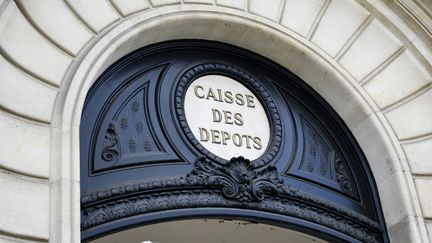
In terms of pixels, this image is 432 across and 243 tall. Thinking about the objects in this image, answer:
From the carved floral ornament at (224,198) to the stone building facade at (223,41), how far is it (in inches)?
19.5

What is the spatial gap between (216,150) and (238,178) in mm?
365

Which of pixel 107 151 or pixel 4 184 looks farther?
pixel 107 151

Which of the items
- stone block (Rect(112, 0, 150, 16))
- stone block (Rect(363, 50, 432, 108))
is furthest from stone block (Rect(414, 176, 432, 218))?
stone block (Rect(112, 0, 150, 16))

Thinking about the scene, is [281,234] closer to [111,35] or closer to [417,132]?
[417,132]

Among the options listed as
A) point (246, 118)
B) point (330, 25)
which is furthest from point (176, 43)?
point (330, 25)

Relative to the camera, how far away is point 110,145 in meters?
8.30

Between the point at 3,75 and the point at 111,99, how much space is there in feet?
4.48

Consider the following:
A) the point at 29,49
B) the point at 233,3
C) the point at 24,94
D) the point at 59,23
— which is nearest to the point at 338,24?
the point at 233,3

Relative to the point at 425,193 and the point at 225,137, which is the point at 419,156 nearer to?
the point at 425,193

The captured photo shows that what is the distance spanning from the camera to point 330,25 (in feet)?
32.3

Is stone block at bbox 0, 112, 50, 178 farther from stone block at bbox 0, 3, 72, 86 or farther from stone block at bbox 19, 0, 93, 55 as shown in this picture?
stone block at bbox 19, 0, 93, 55

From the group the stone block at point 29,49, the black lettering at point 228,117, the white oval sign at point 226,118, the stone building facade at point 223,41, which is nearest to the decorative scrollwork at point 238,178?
the white oval sign at point 226,118

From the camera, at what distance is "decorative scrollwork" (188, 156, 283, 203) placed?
859cm

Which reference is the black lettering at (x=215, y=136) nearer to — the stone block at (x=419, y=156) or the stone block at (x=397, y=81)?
the stone block at (x=397, y=81)
